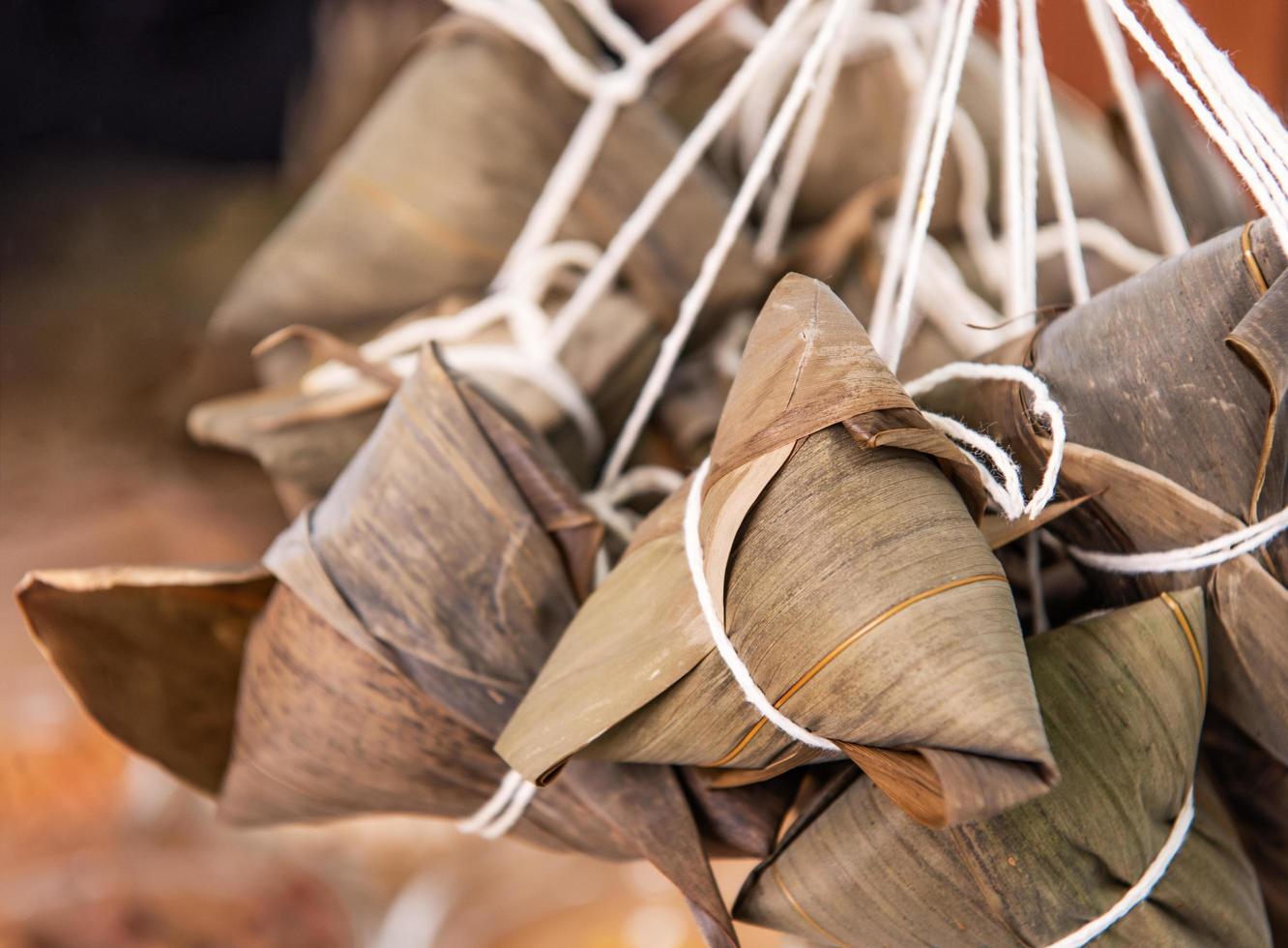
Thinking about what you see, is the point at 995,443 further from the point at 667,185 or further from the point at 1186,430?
the point at 667,185

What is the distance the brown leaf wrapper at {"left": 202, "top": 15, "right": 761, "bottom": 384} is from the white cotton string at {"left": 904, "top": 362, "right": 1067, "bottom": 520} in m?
0.21

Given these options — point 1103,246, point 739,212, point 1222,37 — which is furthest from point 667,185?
point 1222,37

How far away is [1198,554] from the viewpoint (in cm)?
34

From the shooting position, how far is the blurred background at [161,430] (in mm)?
837

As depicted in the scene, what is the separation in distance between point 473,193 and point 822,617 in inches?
14.8

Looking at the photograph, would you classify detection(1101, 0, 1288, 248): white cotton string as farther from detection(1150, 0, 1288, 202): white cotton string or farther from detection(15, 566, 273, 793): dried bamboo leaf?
detection(15, 566, 273, 793): dried bamboo leaf

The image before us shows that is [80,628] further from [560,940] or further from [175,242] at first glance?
[560,940]

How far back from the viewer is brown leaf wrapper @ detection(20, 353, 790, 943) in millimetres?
402

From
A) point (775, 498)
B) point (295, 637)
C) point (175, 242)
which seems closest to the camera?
point (775, 498)

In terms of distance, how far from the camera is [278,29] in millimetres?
1062

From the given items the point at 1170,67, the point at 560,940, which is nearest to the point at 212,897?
the point at 560,940

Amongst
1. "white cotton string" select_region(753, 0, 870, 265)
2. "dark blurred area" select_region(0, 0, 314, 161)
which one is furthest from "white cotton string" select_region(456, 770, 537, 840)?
"dark blurred area" select_region(0, 0, 314, 161)

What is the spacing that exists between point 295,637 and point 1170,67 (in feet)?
1.34

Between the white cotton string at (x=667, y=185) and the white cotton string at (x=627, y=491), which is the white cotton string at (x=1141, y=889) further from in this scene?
the white cotton string at (x=667, y=185)
